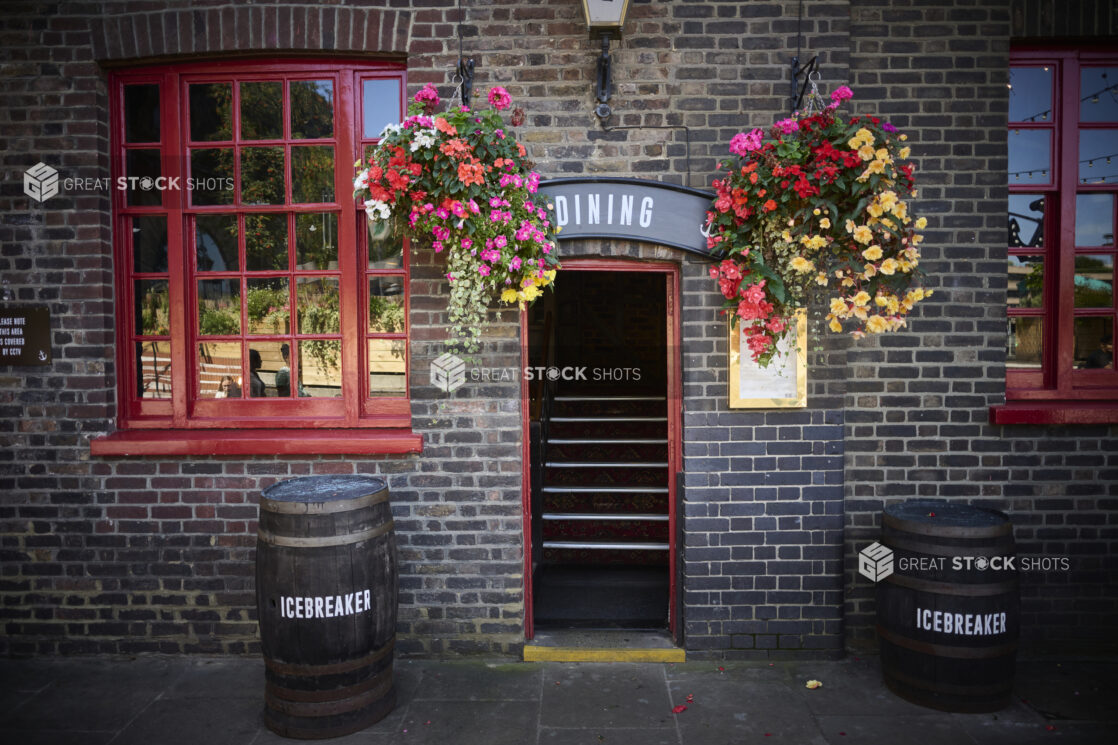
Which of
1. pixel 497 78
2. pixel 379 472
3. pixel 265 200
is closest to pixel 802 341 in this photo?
pixel 497 78

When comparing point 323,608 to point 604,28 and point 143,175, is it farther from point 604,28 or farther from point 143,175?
point 604,28

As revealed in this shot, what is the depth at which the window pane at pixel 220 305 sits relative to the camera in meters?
4.25

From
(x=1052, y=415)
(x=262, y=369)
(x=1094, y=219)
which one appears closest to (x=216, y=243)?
(x=262, y=369)

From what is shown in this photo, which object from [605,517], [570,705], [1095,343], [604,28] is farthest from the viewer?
[605,517]

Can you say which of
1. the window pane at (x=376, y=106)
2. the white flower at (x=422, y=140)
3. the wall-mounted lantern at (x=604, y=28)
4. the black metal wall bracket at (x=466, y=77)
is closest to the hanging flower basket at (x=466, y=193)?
the white flower at (x=422, y=140)

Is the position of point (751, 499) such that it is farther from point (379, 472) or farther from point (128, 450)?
point (128, 450)

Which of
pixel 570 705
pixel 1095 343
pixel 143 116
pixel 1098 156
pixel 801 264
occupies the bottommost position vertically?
pixel 570 705

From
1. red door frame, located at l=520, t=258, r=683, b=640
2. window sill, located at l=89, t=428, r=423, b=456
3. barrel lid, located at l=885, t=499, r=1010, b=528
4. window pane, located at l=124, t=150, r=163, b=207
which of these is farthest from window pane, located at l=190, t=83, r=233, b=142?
barrel lid, located at l=885, t=499, r=1010, b=528

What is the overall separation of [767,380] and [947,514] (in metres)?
1.11

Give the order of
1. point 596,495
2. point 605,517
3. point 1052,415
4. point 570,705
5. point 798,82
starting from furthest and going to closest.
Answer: point 596,495 < point 605,517 < point 1052,415 < point 798,82 < point 570,705

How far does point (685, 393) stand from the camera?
394 centimetres

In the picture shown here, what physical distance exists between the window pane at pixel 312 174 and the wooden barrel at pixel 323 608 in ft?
5.89

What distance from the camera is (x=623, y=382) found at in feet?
27.8

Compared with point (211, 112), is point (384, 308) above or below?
below
